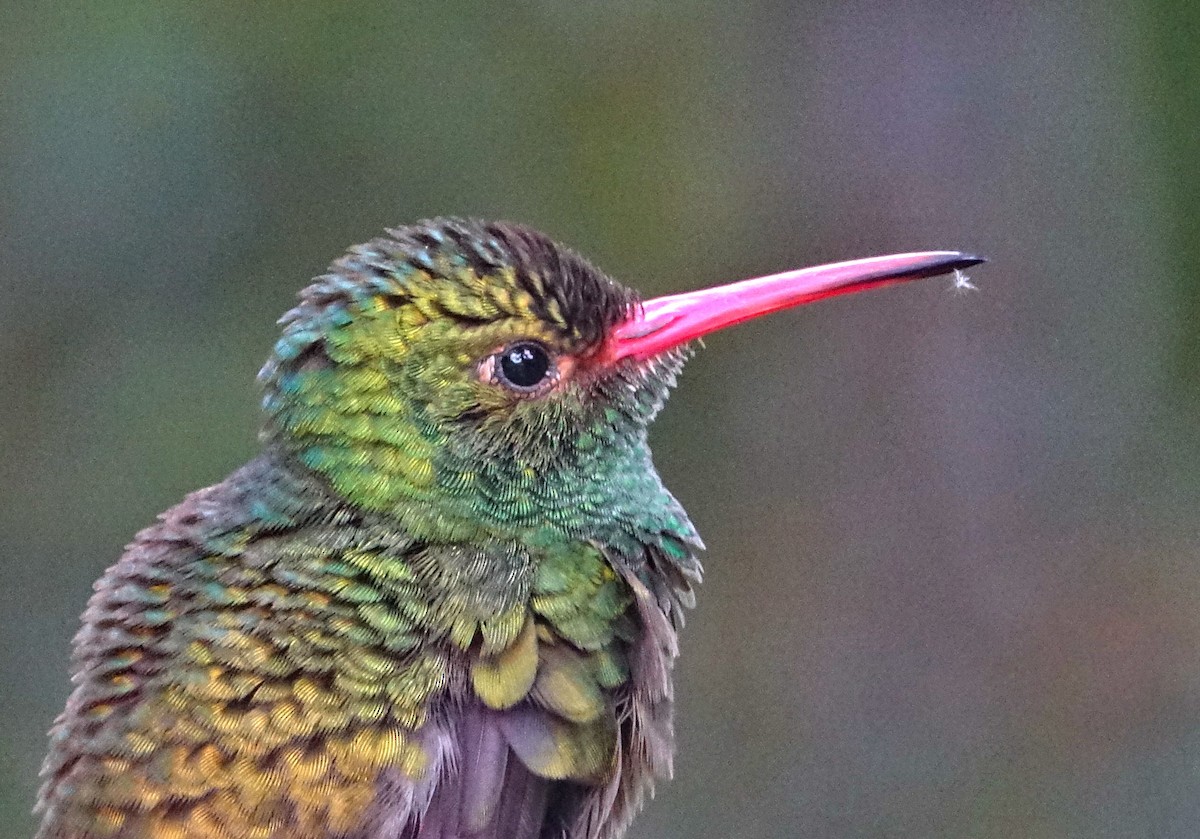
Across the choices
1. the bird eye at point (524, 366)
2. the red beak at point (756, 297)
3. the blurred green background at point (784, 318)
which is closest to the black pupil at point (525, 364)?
the bird eye at point (524, 366)

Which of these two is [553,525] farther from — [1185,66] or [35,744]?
[35,744]

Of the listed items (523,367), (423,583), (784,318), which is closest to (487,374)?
(523,367)

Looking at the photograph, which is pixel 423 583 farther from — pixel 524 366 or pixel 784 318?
pixel 784 318

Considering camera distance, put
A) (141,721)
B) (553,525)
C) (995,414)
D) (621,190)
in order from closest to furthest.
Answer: (141,721)
(553,525)
(995,414)
(621,190)

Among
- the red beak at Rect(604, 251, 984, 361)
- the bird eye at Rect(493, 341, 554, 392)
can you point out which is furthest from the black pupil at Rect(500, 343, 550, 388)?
the red beak at Rect(604, 251, 984, 361)

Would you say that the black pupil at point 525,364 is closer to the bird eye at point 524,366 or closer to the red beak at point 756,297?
the bird eye at point 524,366

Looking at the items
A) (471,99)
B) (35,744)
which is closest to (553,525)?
(471,99)

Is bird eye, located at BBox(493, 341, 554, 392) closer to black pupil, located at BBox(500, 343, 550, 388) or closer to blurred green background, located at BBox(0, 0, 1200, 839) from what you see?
black pupil, located at BBox(500, 343, 550, 388)
